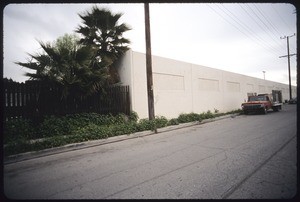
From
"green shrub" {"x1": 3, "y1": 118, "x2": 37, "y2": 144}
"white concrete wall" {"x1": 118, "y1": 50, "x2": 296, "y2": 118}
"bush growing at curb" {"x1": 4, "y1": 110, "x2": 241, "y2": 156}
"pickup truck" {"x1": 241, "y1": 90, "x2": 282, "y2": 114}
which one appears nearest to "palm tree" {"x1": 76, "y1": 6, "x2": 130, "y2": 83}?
"white concrete wall" {"x1": 118, "y1": 50, "x2": 296, "y2": 118}

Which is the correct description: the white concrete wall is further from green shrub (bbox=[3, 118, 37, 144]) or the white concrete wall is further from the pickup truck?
green shrub (bbox=[3, 118, 37, 144])

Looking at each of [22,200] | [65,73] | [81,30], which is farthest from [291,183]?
[81,30]

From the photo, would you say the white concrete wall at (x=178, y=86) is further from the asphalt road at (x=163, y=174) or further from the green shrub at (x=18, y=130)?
the asphalt road at (x=163, y=174)

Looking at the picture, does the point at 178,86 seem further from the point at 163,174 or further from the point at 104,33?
the point at 163,174

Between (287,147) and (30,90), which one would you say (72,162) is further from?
(287,147)

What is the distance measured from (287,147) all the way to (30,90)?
376 inches

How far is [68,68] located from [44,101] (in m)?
1.76

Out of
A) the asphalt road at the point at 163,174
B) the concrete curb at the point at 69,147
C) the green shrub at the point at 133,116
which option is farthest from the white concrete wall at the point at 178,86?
the asphalt road at the point at 163,174

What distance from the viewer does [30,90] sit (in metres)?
8.24

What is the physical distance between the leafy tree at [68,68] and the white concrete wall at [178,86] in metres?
2.85

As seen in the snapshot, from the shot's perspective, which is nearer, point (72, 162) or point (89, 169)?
point (89, 169)

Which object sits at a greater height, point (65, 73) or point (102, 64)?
point (102, 64)

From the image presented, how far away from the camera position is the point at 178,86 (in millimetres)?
15234

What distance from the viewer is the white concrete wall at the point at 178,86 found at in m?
12.1
